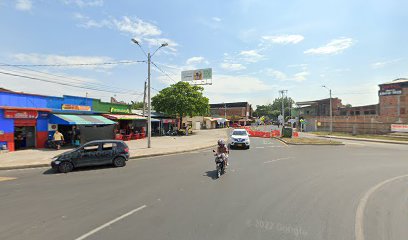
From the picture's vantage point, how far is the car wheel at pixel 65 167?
40.0 feet

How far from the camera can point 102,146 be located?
13.5 meters

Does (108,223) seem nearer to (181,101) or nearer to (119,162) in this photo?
(119,162)

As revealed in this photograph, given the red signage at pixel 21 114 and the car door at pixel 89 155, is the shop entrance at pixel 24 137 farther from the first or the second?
the car door at pixel 89 155

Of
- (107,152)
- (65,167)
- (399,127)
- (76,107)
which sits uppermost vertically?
(76,107)

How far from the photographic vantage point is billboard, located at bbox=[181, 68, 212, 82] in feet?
183

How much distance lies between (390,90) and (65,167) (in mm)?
74394

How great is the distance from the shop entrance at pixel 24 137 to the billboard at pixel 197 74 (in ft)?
130

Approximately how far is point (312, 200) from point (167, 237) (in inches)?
184

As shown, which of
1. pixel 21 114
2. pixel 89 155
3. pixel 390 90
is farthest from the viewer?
pixel 390 90

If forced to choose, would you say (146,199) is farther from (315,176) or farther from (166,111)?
(166,111)

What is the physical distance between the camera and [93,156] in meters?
13.1

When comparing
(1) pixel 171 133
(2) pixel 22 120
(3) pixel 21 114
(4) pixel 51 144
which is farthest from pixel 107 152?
(1) pixel 171 133

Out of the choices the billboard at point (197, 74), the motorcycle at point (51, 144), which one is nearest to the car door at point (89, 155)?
the motorcycle at point (51, 144)

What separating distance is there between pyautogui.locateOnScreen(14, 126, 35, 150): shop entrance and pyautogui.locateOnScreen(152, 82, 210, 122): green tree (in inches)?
956
